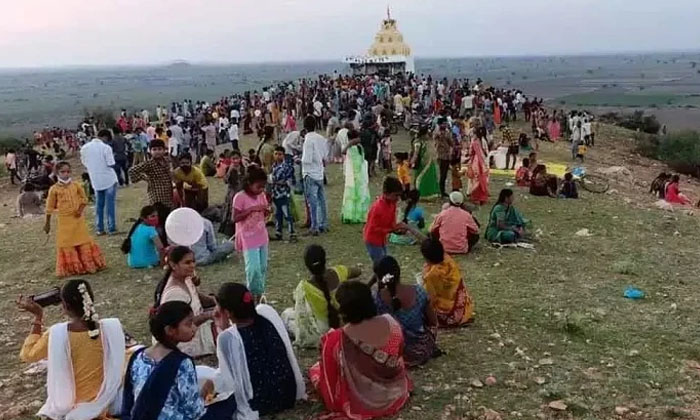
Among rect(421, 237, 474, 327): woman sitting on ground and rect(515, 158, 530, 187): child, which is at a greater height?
rect(421, 237, 474, 327): woman sitting on ground

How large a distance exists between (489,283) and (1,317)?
515cm

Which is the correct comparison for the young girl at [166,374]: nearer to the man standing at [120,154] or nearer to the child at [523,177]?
the child at [523,177]

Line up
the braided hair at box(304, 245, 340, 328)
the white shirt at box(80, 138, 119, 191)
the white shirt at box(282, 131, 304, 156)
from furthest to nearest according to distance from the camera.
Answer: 1. the white shirt at box(282, 131, 304, 156)
2. the white shirt at box(80, 138, 119, 191)
3. the braided hair at box(304, 245, 340, 328)

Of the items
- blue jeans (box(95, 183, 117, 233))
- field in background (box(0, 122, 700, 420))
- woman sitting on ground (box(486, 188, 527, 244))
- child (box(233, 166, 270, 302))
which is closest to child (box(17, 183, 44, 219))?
field in background (box(0, 122, 700, 420))

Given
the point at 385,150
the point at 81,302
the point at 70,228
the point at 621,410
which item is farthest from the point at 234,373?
the point at 385,150

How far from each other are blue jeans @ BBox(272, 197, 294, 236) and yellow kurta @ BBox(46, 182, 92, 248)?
7.96ft

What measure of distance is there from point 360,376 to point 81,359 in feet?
5.83

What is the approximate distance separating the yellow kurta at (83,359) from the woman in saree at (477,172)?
860 centimetres

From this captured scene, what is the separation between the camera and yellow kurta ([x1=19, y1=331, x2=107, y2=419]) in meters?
4.59

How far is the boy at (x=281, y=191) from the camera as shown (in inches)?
379

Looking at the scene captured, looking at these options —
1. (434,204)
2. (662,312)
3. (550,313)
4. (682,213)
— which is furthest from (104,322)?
(682,213)

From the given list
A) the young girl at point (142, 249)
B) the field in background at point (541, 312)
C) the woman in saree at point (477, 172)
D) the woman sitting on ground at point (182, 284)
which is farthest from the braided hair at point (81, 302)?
the woman in saree at point (477, 172)

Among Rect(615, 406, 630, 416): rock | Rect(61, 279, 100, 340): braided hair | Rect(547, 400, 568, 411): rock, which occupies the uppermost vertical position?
Rect(61, 279, 100, 340): braided hair

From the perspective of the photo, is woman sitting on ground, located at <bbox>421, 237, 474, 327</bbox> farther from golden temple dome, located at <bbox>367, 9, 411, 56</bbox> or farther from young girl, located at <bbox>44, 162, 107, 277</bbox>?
golden temple dome, located at <bbox>367, 9, 411, 56</bbox>
